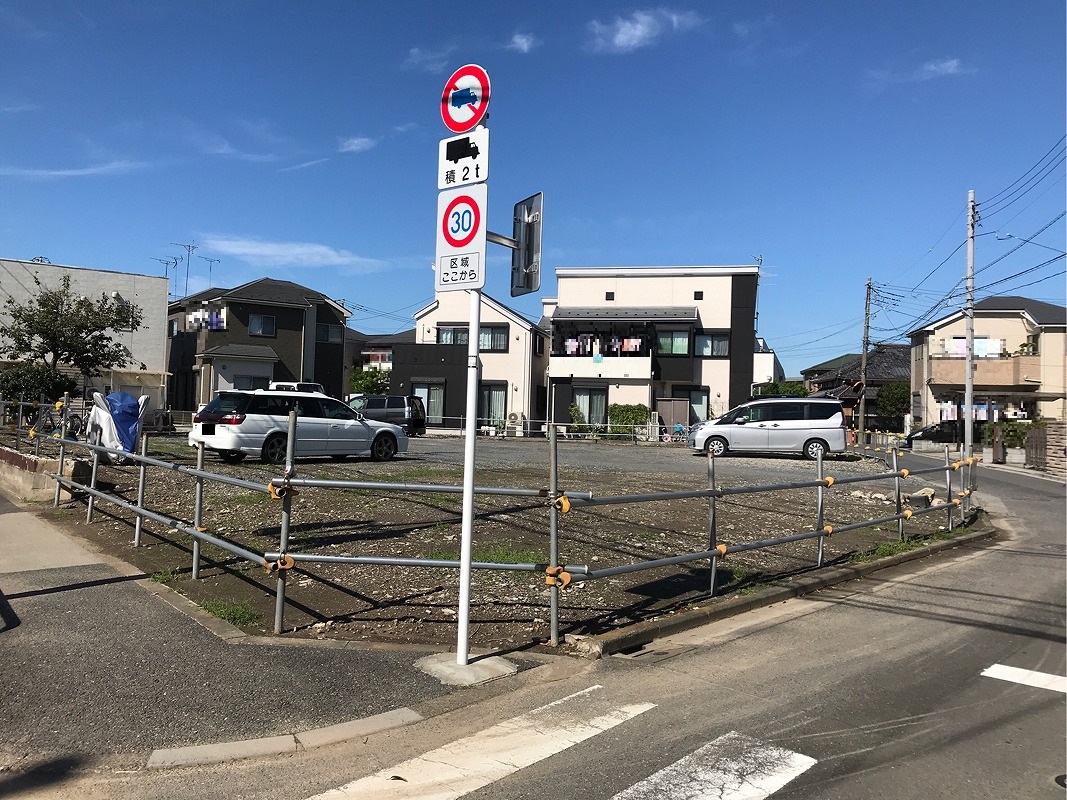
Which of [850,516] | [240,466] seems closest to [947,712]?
[850,516]

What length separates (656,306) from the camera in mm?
42281

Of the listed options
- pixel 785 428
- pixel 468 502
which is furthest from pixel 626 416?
pixel 468 502

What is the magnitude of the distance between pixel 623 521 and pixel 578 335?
32245 millimetres

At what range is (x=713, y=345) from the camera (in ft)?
137

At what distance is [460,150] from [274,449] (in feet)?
37.9

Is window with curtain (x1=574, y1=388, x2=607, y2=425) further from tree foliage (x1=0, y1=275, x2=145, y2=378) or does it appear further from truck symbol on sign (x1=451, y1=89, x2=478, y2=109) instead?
truck symbol on sign (x1=451, y1=89, x2=478, y2=109)

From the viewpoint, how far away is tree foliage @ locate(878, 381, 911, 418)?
55.0m

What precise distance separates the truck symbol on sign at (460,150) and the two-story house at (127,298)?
3093 centimetres

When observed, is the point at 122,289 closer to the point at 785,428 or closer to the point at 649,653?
the point at 785,428

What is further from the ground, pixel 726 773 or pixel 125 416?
pixel 125 416

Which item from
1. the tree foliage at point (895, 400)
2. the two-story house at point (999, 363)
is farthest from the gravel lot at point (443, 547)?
the tree foliage at point (895, 400)

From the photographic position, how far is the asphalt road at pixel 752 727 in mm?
3625

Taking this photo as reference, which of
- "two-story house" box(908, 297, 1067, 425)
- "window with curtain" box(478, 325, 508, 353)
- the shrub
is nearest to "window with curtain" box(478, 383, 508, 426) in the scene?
"window with curtain" box(478, 325, 508, 353)

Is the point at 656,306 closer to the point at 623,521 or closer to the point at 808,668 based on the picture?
A: the point at 623,521
